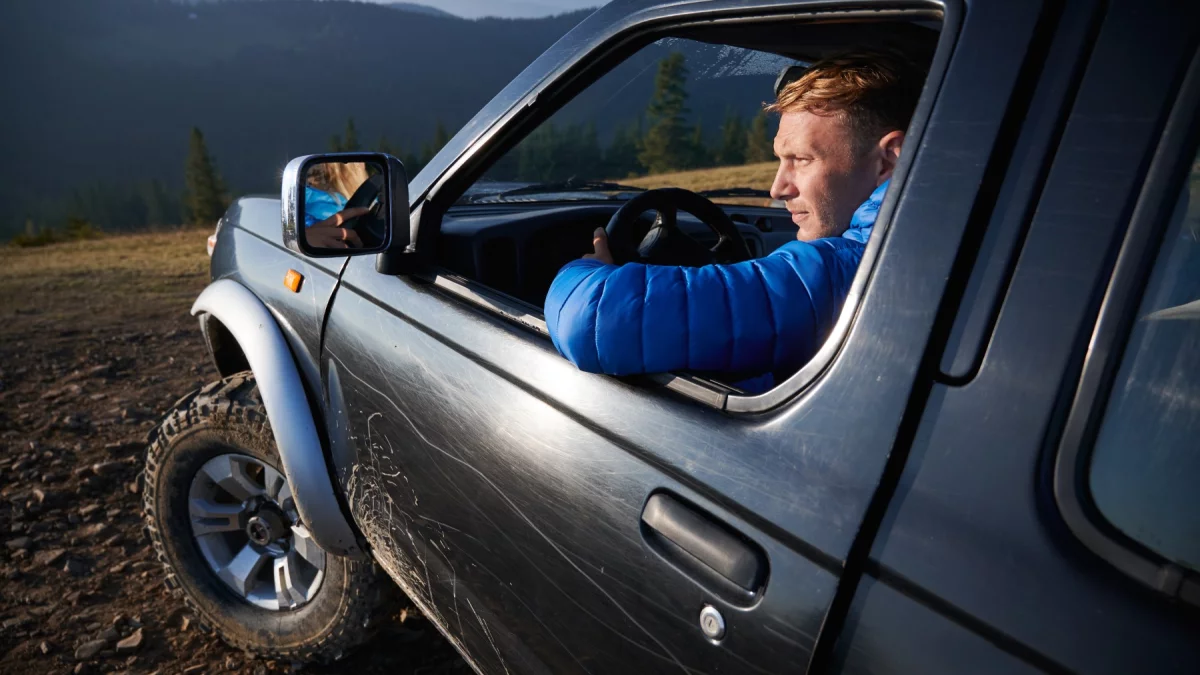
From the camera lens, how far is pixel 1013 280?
86 cm

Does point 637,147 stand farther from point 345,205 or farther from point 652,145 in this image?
point 345,205

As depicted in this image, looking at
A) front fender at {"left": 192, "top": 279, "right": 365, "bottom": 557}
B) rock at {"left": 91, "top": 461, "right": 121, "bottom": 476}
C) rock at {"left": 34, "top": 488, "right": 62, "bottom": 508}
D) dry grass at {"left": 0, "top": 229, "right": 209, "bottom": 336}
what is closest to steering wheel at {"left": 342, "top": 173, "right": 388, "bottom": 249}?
front fender at {"left": 192, "top": 279, "right": 365, "bottom": 557}

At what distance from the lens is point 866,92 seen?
1356mm

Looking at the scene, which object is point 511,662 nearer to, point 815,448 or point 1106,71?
point 815,448

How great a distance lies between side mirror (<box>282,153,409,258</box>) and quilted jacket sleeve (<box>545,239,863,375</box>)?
2.11 ft

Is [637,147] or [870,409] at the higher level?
[637,147]

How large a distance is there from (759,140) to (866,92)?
663 mm

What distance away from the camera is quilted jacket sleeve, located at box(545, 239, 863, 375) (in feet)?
3.79

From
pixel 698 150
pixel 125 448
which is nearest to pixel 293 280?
pixel 698 150

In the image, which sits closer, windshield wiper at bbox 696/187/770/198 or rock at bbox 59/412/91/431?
windshield wiper at bbox 696/187/770/198

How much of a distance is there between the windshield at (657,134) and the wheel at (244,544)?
1.02 m

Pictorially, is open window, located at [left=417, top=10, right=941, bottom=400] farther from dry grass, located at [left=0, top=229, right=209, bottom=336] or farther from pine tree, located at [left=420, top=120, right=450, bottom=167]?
dry grass, located at [left=0, top=229, right=209, bottom=336]

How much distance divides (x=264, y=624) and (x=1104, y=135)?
2.46m

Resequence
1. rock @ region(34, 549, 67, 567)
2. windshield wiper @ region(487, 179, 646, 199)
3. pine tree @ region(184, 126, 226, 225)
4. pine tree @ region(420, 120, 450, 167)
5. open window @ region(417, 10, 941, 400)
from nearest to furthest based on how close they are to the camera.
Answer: open window @ region(417, 10, 941, 400)
pine tree @ region(420, 120, 450, 167)
windshield wiper @ region(487, 179, 646, 199)
rock @ region(34, 549, 67, 567)
pine tree @ region(184, 126, 226, 225)
